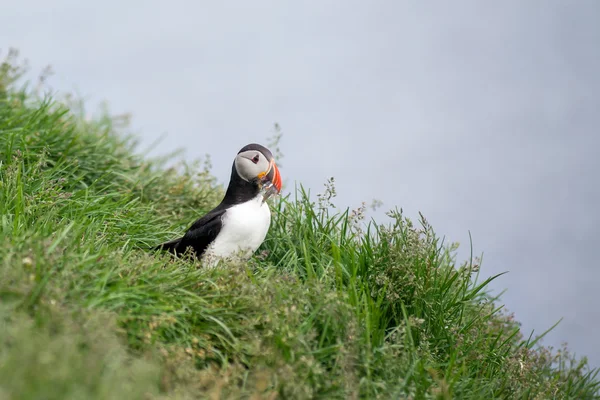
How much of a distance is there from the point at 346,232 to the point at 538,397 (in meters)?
2.34

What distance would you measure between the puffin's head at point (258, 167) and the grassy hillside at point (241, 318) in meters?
0.66

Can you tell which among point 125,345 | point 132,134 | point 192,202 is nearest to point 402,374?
point 125,345

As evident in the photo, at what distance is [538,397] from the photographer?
5.97m

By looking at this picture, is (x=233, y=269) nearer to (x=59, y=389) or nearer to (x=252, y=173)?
(x=252, y=173)

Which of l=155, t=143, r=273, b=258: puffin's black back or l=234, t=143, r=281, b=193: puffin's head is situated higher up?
l=234, t=143, r=281, b=193: puffin's head

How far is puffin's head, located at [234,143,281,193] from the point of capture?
21.9ft

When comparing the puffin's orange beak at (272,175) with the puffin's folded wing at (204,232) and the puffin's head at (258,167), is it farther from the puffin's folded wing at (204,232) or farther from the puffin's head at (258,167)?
the puffin's folded wing at (204,232)

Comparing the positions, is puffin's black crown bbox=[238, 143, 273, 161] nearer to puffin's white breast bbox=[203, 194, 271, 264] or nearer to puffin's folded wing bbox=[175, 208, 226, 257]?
puffin's white breast bbox=[203, 194, 271, 264]

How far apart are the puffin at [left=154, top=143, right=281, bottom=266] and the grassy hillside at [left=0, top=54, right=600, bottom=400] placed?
25 cm

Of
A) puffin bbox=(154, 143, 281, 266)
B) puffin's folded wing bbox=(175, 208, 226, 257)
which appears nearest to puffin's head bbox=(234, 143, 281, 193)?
puffin bbox=(154, 143, 281, 266)

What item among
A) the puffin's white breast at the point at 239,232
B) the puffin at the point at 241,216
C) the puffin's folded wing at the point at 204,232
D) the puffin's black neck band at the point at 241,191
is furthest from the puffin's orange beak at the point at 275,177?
the puffin's folded wing at the point at 204,232

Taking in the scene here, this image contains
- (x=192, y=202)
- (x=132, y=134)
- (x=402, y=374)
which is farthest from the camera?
(x=132, y=134)

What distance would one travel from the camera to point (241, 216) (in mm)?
6520

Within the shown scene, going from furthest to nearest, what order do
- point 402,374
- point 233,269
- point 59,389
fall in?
point 233,269
point 402,374
point 59,389
